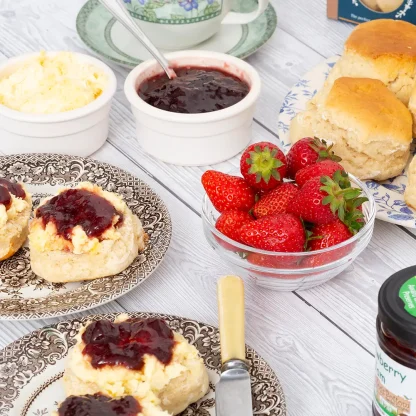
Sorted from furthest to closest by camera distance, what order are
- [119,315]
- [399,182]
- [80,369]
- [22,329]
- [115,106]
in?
[115,106] → [399,182] → [22,329] → [119,315] → [80,369]

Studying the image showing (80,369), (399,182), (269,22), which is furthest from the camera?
(269,22)

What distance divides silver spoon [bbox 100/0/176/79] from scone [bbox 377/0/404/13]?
683 millimetres

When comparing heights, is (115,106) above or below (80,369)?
below

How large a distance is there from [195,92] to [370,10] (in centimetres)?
74

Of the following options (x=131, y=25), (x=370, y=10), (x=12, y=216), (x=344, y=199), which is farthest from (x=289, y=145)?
(x=370, y=10)

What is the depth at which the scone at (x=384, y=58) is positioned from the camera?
200 cm

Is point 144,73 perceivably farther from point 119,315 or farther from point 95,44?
point 119,315

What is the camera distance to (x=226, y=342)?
1.44 metres

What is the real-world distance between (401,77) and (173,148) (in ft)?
1.78

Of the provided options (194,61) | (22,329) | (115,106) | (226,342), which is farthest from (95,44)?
(226,342)

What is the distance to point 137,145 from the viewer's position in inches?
85.2

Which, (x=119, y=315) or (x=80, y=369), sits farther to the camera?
(x=119, y=315)

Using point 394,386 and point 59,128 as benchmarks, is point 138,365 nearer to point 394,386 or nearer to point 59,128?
point 394,386

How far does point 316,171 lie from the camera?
165cm
